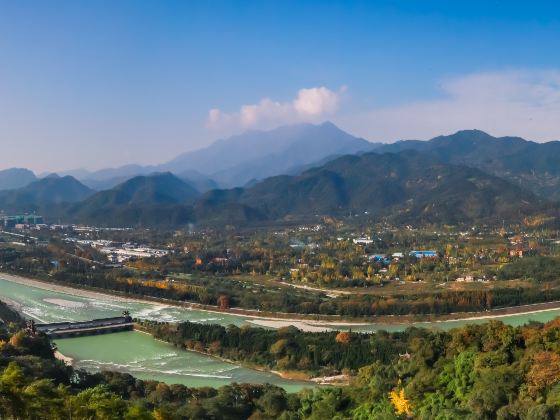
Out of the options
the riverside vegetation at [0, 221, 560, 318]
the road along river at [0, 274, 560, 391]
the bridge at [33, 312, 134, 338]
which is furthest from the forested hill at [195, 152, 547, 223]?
the bridge at [33, 312, 134, 338]

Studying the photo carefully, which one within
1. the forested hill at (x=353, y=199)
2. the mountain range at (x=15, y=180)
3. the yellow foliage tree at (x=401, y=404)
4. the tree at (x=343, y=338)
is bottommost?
the tree at (x=343, y=338)

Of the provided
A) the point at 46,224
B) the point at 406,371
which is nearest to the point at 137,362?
the point at 406,371

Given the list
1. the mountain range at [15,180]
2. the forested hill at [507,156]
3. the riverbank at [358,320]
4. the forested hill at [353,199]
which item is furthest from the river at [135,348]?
the mountain range at [15,180]

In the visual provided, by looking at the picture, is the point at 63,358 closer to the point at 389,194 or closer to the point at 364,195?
the point at 389,194

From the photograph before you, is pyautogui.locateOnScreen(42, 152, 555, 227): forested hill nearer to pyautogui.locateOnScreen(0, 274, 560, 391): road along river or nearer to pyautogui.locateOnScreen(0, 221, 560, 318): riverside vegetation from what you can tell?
pyautogui.locateOnScreen(0, 221, 560, 318): riverside vegetation

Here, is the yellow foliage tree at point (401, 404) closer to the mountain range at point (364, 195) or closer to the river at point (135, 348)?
the river at point (135, 348)

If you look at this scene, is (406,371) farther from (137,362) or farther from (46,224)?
(46,224)
